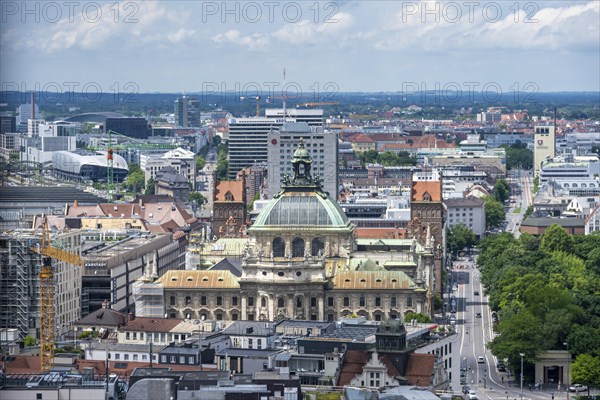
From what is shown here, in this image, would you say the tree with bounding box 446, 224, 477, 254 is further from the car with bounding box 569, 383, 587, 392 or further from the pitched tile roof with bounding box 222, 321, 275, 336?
the car with bounding box 569, 383, 587, 392

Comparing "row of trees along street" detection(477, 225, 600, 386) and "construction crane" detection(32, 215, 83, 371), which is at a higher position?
"construction crane" detection(32, 215, 83, 371)

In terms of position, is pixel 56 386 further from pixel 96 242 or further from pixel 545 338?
pixel 96 242

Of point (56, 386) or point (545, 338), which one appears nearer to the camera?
point (56, 386)

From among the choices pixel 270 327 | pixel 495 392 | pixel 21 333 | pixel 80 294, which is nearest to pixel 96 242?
pixel 80 294

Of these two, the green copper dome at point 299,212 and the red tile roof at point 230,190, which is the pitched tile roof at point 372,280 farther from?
the red tile roof at point 230,190

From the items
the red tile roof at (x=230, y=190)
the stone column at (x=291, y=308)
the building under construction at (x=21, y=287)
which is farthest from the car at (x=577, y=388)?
the red tile roof at (x=230, y=190)

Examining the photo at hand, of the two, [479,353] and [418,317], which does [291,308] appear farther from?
[479,353]

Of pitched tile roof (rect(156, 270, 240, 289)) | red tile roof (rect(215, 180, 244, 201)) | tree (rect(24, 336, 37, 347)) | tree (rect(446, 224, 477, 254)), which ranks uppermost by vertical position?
red tile roof (rect(215, 180, 244, 201))

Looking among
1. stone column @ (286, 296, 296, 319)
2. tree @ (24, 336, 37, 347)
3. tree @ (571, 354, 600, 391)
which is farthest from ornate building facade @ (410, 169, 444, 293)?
tree @ (571, 354, 600, 391)
